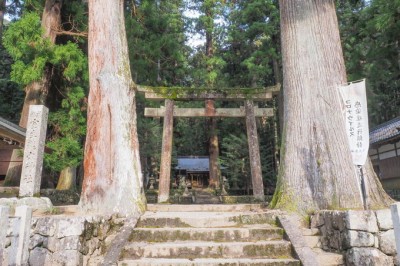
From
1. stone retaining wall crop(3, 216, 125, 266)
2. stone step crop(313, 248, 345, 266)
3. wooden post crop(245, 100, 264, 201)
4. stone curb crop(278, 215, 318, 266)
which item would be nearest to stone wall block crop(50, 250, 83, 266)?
stone retaining wall crop(3, 216, 125, 266)

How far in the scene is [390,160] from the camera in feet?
42.9

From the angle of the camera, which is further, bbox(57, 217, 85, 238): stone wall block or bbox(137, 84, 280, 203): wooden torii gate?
bbox(137, 84, 280, 203): wooden torii gate

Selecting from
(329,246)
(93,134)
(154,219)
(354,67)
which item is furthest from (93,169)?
(354,67)

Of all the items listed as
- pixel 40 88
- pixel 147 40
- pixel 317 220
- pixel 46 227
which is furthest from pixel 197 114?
pixel 46 227

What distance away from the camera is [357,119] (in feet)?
13.1

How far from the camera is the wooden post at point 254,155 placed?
8391 mm

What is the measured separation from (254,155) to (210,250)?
5184 millimetres

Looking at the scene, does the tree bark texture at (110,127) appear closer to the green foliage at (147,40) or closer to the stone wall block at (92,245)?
the stone wall block at (92,245)

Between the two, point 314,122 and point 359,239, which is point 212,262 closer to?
point 359,239

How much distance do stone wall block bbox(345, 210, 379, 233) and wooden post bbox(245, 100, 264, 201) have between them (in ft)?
16.1

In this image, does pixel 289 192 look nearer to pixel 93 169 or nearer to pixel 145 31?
pixel 93 169

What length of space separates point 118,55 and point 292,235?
13.5 ft

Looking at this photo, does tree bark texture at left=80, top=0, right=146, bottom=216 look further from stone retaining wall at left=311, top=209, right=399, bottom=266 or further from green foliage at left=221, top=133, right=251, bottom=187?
green foliage at left=221, top=133, right=251, bottom=187

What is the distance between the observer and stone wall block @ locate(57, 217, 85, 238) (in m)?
3.45
